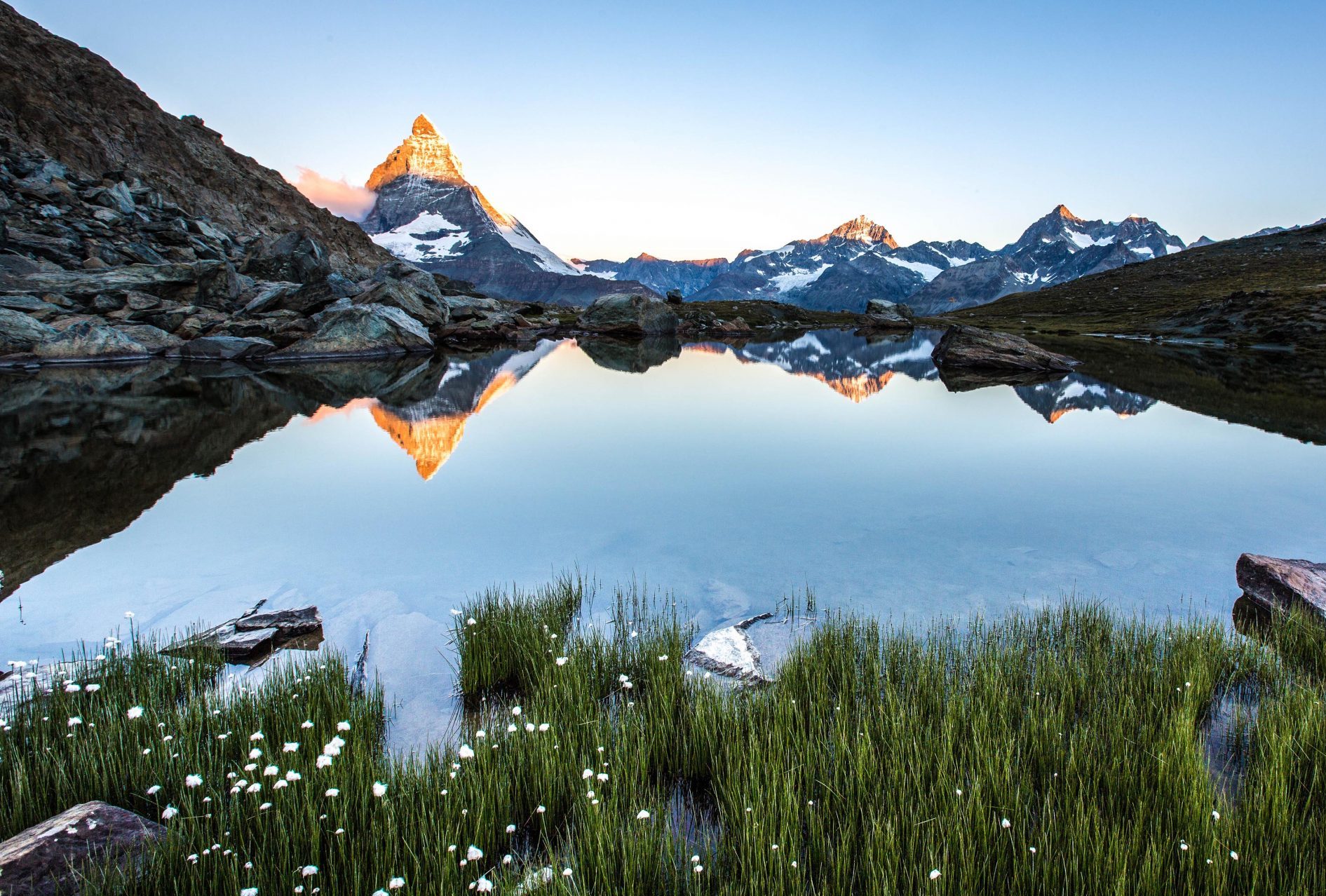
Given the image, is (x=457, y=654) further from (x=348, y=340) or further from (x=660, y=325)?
(x=660, y=325)

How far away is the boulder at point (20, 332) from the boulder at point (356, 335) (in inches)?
391

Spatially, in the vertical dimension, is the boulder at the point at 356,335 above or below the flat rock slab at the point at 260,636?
above

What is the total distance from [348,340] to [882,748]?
43.1 meters

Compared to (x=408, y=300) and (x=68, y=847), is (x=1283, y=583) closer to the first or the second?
(x=68, y=847)

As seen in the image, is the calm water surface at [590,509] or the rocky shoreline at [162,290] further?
the rocky shoreline at [162,290]

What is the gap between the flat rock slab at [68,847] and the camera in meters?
3.20

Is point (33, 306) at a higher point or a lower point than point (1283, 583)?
higher

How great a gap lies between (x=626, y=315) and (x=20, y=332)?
49.5 metres

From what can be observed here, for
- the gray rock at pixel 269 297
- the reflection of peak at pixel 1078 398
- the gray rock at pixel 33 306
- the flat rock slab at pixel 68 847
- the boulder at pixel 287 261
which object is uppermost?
the boulder at pixel 287 261

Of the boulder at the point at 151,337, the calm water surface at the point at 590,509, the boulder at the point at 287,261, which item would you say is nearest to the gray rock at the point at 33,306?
the boulder at the point at 151,337

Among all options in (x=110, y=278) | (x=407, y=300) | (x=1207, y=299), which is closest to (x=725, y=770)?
(x=110, y=278)

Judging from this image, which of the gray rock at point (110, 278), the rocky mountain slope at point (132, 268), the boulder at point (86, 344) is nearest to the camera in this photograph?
the boulder at point (86, 344)

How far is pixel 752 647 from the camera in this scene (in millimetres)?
6617

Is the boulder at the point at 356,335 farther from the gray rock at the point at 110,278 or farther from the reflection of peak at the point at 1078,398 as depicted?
the reflection of peak at the point at 1078,398
